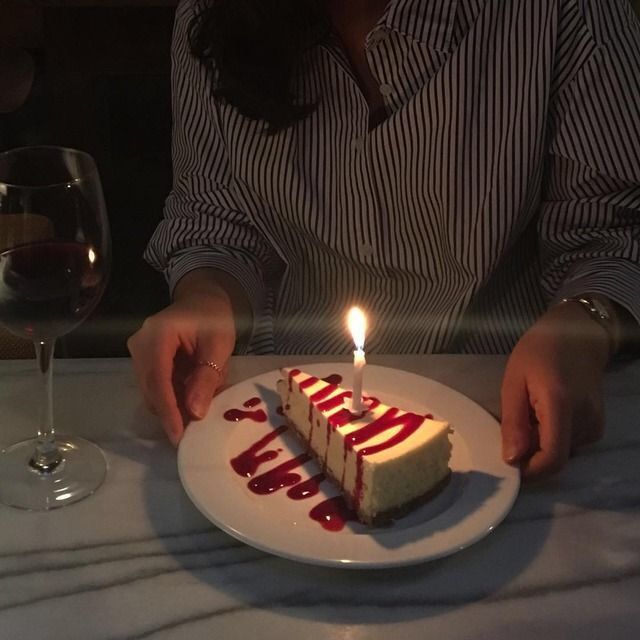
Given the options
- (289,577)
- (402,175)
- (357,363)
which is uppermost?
(402,175)

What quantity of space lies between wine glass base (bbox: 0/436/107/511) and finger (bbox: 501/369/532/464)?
388mm

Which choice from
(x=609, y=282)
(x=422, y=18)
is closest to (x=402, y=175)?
(x=422, y=18)

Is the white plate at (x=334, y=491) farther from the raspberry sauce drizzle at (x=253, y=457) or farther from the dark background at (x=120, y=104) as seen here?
the dark background at (x=120, y=104)

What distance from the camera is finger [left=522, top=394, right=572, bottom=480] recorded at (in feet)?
2.61

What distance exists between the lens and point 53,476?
31.6 inches

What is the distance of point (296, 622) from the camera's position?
646 millimetres

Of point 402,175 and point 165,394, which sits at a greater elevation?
point 402,175

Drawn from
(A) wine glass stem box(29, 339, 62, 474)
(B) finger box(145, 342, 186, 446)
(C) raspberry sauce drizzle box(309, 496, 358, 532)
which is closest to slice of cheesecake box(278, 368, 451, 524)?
(C) raspberry sauce drizzle box(309, 496, 358, 532)

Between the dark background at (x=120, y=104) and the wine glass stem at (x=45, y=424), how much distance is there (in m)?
1.02

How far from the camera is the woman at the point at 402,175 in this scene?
3.59ft

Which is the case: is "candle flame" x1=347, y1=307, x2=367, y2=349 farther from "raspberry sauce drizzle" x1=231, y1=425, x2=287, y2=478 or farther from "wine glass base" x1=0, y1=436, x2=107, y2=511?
"wine glass base" x1=0, y1=436, x2=107, y2=511

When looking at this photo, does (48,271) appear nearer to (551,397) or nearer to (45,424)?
(45,424)

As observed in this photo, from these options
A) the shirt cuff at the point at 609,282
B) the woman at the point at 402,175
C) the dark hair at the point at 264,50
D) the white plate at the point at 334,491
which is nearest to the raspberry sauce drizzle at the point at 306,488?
the white plate at the point at 334,491

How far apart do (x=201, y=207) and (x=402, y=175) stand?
31 centimetres
